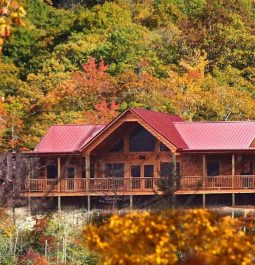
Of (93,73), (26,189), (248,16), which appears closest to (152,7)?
(248,16)

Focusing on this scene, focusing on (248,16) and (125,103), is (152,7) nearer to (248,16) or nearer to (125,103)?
(248,16)

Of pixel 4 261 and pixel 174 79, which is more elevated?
pixel 174 79

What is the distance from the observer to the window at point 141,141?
34656 mm

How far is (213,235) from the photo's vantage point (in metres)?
8.02

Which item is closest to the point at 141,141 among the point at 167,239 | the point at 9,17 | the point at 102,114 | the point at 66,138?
the point at 66,138

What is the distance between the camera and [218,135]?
34125 millimetres

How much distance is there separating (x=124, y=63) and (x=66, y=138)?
1098cm

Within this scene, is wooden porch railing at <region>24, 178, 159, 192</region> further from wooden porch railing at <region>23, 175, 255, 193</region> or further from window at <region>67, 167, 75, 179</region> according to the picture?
window at <region>67, 167, 75, 179</region>

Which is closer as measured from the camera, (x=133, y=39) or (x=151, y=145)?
(x=151, y=145)

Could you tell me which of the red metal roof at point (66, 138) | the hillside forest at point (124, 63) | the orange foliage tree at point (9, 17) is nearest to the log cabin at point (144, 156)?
the red metal roof at point (66, 138)

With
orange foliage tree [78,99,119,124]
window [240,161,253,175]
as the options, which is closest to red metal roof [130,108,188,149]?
window [240,161,253,175]

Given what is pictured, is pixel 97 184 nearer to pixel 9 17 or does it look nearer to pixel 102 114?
pixel 102 114

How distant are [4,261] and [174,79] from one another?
18.6 m

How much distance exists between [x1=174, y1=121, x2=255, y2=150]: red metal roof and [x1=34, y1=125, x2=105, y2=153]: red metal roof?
274 centimetres
